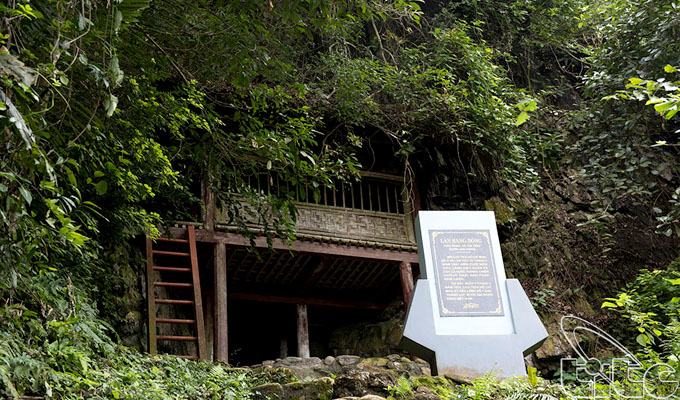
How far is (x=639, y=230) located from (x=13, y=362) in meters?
9.09

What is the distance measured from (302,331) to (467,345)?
5.14 metres

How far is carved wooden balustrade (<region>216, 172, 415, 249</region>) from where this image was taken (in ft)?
34.8

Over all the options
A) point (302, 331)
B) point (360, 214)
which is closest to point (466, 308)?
point (360, 214)

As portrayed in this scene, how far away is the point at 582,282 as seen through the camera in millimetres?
10906

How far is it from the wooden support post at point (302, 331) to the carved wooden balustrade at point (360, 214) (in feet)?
6.71

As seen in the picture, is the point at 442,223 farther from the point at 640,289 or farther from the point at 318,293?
the point at 318,293

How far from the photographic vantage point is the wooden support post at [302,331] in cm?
1157

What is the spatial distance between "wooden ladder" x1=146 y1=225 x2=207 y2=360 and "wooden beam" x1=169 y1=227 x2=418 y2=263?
0.26m

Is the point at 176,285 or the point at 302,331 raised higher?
the point at 176,285

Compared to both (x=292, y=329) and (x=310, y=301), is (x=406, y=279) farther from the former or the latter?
(x=292, y=329)

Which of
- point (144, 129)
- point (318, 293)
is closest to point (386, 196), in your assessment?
point (318, 293)

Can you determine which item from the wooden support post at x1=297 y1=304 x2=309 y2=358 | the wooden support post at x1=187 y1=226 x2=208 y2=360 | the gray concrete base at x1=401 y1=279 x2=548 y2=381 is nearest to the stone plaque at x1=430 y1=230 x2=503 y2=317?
the gray concrete base at x1=401 y1=279 x2=548 y2=381

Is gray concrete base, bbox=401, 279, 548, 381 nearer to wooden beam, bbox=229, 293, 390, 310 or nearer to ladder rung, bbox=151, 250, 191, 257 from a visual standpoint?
ladder rung, bbox=151, 250, 191, 257

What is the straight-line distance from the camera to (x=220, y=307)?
954 centimetres
